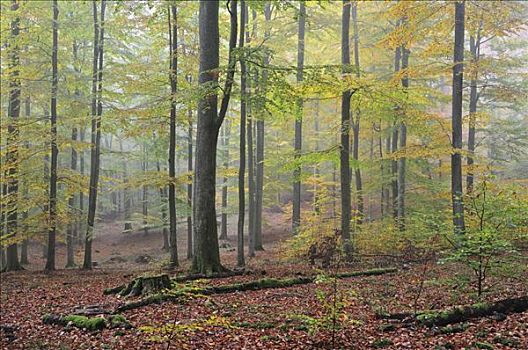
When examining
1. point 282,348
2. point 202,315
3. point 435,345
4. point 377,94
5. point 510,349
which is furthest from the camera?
point 377,94

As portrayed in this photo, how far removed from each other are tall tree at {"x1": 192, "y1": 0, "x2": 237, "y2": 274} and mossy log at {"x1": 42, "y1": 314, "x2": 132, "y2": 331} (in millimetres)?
3643

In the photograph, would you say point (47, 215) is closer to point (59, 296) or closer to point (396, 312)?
point (59, 296)

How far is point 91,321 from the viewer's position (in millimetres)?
7031

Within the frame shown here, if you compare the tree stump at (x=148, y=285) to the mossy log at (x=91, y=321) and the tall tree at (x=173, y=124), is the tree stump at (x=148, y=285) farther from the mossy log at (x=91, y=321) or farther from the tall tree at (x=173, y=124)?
the tall tree at (x=173, y=124)

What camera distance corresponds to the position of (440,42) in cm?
1342

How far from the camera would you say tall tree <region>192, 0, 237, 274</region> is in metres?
10.8

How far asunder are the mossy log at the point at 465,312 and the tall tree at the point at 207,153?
18.6 ft

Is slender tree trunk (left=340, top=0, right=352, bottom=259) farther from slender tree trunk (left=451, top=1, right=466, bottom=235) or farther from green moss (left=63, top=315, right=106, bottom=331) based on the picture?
green moss (left=63, top=315, right=106, bottom=331)

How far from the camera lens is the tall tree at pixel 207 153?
35.3ft

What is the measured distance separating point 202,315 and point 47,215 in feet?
32.5

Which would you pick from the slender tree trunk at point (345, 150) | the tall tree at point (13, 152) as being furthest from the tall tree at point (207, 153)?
the tall tree at point (13, 152)

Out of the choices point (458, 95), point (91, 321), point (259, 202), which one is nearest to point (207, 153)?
point (91, 321)

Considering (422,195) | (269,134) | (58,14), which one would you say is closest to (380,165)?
(422,195)

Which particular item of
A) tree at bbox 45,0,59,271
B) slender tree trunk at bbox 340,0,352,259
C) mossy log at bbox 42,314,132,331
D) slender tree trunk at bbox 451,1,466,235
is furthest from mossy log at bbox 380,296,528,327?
tree at bbox 45,0,59,271
